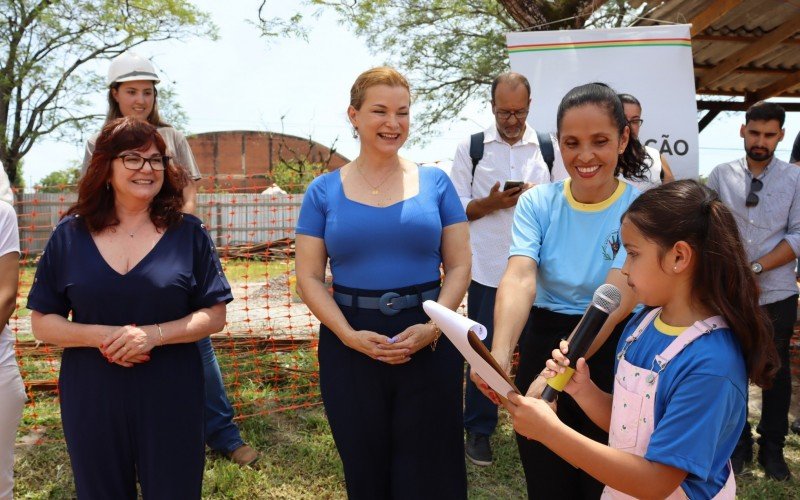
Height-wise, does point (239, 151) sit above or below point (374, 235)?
above

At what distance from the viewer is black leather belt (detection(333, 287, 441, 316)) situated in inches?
104

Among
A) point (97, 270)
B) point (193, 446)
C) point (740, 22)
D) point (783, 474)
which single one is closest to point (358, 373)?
point (193, 446)

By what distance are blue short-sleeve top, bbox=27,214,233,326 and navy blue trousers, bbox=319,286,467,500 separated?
2.00 ft

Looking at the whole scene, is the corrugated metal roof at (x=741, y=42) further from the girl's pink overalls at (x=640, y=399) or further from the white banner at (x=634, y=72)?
the girl's pink overalls at (x=640, y=399)

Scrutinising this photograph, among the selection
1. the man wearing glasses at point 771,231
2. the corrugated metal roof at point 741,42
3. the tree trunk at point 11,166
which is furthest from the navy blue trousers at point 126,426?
the tree trunk at point 11,166

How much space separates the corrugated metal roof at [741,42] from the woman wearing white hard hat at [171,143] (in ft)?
11.0

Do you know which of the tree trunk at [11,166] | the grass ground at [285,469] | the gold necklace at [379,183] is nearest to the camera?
the gold necklace at [379,183]

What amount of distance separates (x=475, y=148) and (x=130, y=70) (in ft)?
6.59

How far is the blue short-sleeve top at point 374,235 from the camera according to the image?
8.68 feet

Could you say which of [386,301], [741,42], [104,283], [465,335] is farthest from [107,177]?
[741,42]

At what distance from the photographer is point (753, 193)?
13.4 ft

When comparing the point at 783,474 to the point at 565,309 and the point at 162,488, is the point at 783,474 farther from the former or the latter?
the point at 162,488

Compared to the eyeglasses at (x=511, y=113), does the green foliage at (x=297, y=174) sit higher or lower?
higher

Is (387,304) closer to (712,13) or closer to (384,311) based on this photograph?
(384,311)
